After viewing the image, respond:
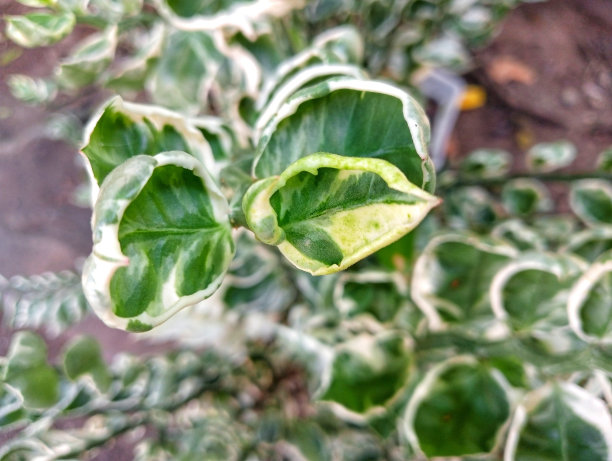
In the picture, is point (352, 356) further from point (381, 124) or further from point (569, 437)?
point (381, 124)

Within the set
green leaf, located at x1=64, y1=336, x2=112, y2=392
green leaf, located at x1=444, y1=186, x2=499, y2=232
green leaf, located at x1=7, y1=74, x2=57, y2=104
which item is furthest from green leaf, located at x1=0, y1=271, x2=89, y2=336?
green leaf, located at x1=444, y1=186, x2=499, y2=232

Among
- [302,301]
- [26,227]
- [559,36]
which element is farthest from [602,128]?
[26,227]

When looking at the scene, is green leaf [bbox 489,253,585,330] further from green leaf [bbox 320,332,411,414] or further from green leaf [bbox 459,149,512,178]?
green leaf [bbox 459,149,512,178]

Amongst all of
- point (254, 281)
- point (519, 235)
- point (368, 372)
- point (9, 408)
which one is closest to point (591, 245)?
point (519, 235)

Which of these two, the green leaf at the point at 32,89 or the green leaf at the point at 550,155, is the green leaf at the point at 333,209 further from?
the green leaf at the point at 550,155

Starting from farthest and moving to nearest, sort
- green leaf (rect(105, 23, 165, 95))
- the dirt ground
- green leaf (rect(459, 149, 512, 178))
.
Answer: the dirt ground → green leaf (rect(459, 149, 512, 178)) → green leaf (rect(105, 23, 165, 95))

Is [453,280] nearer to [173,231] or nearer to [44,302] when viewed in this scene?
[173,231]

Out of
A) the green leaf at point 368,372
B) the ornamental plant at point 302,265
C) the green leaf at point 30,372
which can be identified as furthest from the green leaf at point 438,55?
the green leaf at point 30,372
